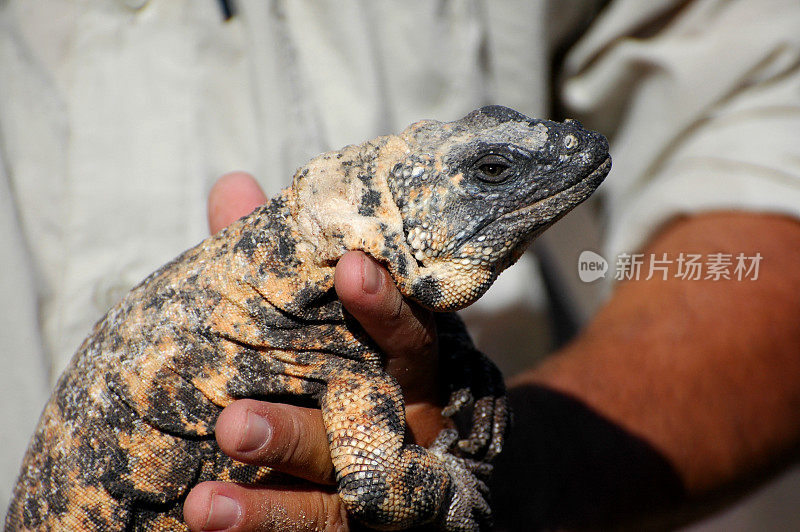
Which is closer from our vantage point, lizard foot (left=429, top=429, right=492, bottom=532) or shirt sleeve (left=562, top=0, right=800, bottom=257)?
lizard foot (left=429, top=429, right=492, bottom=532)

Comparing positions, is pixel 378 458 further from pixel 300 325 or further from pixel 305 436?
pixel 300 325

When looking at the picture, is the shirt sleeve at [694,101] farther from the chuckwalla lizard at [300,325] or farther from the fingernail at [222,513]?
the fingernail at [222,513]

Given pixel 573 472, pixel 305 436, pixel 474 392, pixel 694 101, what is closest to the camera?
pixel 305 436

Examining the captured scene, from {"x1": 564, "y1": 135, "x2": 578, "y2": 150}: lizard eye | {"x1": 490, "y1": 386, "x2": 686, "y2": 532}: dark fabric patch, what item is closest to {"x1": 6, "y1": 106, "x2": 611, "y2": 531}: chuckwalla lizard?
{"x1": 564, "y1": 135, "x2": 578, "y2": 150}: lizard eye

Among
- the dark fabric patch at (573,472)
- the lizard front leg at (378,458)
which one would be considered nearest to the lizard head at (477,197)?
the lizard front leg at (378,458)

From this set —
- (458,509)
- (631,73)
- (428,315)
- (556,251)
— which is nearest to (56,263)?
(428,315)

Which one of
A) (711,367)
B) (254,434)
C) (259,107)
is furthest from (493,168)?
(711,367)

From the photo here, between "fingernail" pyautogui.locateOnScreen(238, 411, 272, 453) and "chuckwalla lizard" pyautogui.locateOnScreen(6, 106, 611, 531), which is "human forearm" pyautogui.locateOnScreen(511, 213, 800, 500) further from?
"fingernail" pyautogui.locateOnScreen(238, 411, 272, 453)

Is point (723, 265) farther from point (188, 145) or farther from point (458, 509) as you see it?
point (188, 145)
